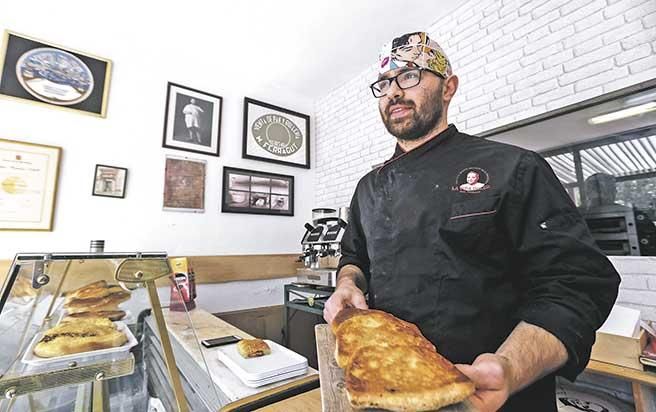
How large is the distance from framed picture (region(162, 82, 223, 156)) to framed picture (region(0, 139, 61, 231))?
74cm

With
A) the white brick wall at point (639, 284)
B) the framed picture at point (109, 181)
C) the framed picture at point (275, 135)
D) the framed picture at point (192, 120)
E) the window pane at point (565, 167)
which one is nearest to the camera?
the white brick wall at point (639, 284)

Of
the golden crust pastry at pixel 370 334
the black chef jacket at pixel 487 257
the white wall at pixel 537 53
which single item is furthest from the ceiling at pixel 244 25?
the golden crust pastry at pixel 370 334

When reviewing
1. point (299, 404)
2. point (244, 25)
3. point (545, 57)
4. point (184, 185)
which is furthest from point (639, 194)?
point (184, 185)

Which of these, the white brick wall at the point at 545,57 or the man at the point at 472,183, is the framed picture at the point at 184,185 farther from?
the man at the point at 472,183

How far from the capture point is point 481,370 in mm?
510

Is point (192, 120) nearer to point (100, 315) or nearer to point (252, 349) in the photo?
point (100, 315)

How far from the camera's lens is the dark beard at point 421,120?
3.37ft

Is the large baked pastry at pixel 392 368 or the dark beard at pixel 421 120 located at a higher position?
the dark beard at pixel 421 120

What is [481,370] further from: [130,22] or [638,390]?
[130,22]

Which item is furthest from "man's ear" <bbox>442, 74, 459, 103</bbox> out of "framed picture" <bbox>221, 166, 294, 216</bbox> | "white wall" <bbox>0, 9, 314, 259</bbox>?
"framed picture" <bbox>221, 166, 294, 216</bbox>

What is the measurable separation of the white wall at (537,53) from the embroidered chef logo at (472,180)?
1.20 metres

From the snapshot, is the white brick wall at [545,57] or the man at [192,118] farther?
the man at [192,118]

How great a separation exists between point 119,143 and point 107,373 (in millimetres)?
2025

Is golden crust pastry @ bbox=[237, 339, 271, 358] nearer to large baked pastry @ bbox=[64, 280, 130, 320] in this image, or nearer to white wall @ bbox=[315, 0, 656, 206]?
large baked pastry @ bbox=[64, 280, 130, 320]
